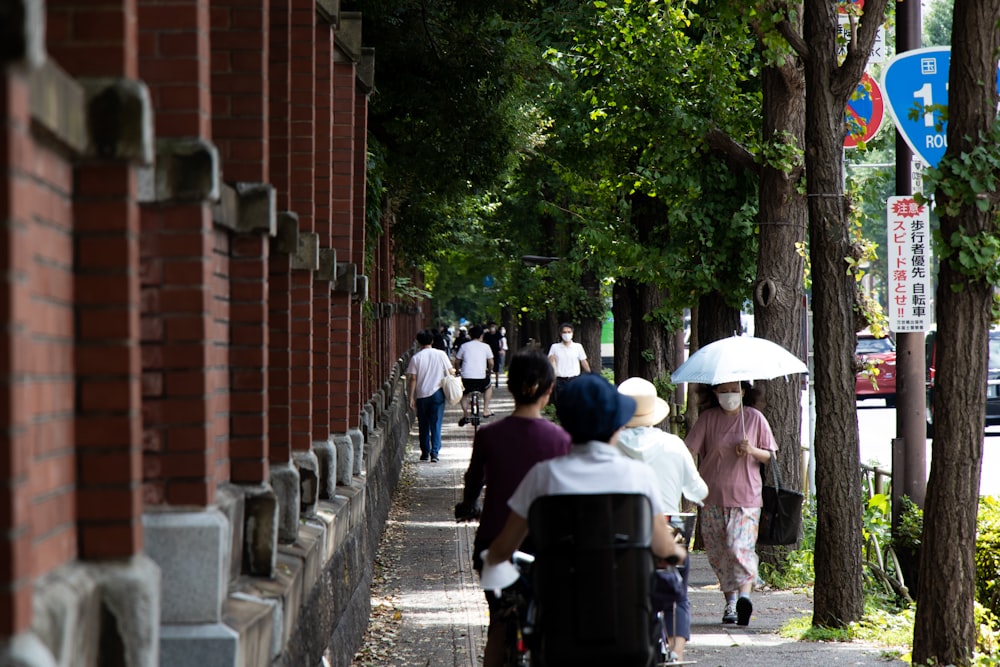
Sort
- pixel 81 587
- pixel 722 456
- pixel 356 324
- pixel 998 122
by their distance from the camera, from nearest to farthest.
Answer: pixel 81 587 → pixel 998 122 → pixel 722 456 → pixel 356 324

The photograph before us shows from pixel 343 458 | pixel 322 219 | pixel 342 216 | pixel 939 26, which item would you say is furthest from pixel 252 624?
pixel 939 26

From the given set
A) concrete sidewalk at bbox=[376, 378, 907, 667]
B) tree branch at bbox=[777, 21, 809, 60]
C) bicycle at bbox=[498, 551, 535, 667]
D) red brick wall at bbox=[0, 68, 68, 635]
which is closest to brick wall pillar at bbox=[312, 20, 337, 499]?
concrete sidewalk at bbox=[376, 378, 907, 667]

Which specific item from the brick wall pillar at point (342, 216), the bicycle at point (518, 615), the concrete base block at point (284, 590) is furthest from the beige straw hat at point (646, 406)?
the brick wall pillar at point (342, 216)

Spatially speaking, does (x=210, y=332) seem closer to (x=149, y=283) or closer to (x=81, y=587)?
(x=149, y=283)

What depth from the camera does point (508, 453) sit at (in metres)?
6.15

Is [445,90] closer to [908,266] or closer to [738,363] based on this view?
[908,266]

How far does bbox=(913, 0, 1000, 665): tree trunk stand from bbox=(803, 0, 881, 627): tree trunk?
1.86m

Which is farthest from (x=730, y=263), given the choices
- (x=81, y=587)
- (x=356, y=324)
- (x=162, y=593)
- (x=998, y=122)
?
(x=81, y=587)

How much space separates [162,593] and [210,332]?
32.8 inches

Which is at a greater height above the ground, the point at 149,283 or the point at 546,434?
the point at 149,283

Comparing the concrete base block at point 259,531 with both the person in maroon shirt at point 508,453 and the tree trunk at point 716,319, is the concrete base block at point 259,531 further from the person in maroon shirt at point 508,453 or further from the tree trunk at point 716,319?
the tree trunk at point 716,319

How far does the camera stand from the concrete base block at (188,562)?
444cm

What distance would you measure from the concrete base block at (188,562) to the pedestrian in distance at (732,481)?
632 centimetres

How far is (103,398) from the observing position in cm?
355
